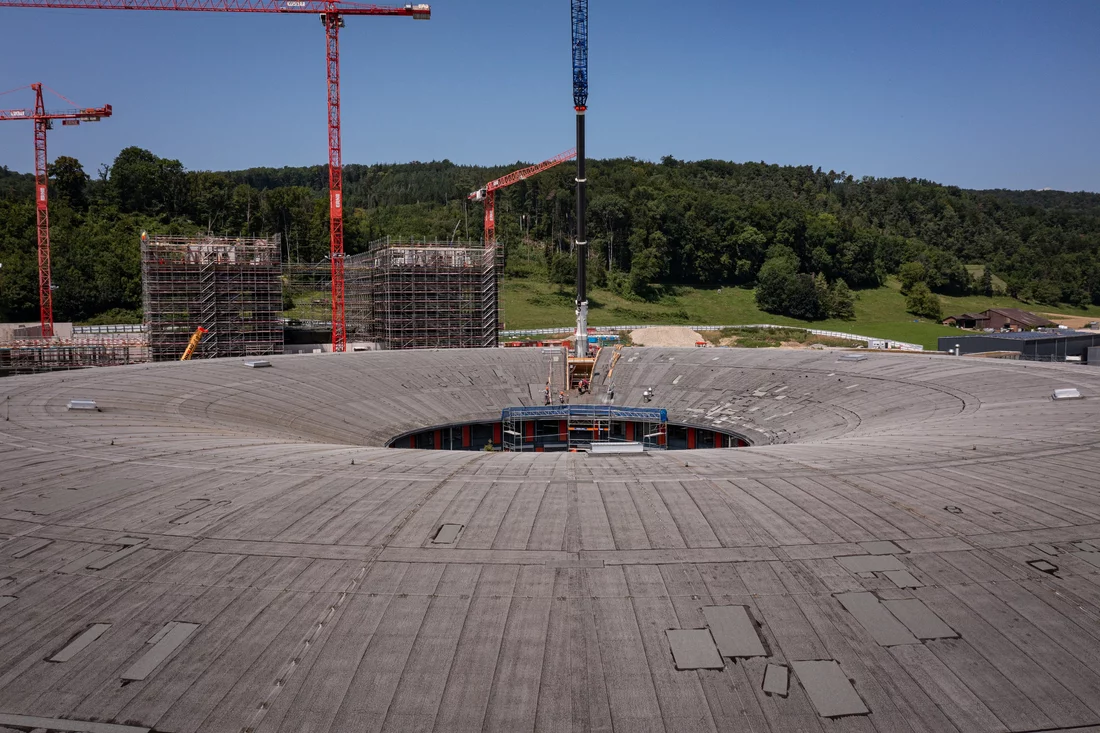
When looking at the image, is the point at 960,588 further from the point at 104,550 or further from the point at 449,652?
the point at 104,550

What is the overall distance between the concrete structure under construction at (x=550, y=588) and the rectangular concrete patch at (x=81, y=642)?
8 centimetres

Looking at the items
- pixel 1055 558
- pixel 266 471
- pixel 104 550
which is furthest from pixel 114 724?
pixel 1055 558

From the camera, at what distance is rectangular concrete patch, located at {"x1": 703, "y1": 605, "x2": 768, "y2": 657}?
560 inches

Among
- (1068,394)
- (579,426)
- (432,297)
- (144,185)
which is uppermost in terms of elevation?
(144,185)

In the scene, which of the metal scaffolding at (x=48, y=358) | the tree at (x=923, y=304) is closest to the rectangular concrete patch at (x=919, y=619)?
the metal scaffolding at (x=48, y=358)

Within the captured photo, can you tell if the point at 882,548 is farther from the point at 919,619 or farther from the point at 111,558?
the point at 111,558

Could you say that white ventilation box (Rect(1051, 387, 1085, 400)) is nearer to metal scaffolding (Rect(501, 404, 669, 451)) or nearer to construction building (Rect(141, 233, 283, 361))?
metal scaffolding (Rect(501, 404, 669, 451))

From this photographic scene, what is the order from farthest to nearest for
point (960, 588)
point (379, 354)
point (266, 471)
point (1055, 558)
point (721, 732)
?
point (379, 354), point (266, 471), point (1055, 558), point (960, 588), point (721, 732)

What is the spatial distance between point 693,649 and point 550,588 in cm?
349

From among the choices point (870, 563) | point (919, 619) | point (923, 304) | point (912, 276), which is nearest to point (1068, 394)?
point (870, 563)

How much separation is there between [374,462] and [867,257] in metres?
154

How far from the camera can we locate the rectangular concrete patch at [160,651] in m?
13.7

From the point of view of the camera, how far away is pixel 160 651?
14.3 metres

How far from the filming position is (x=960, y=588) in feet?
54.3
